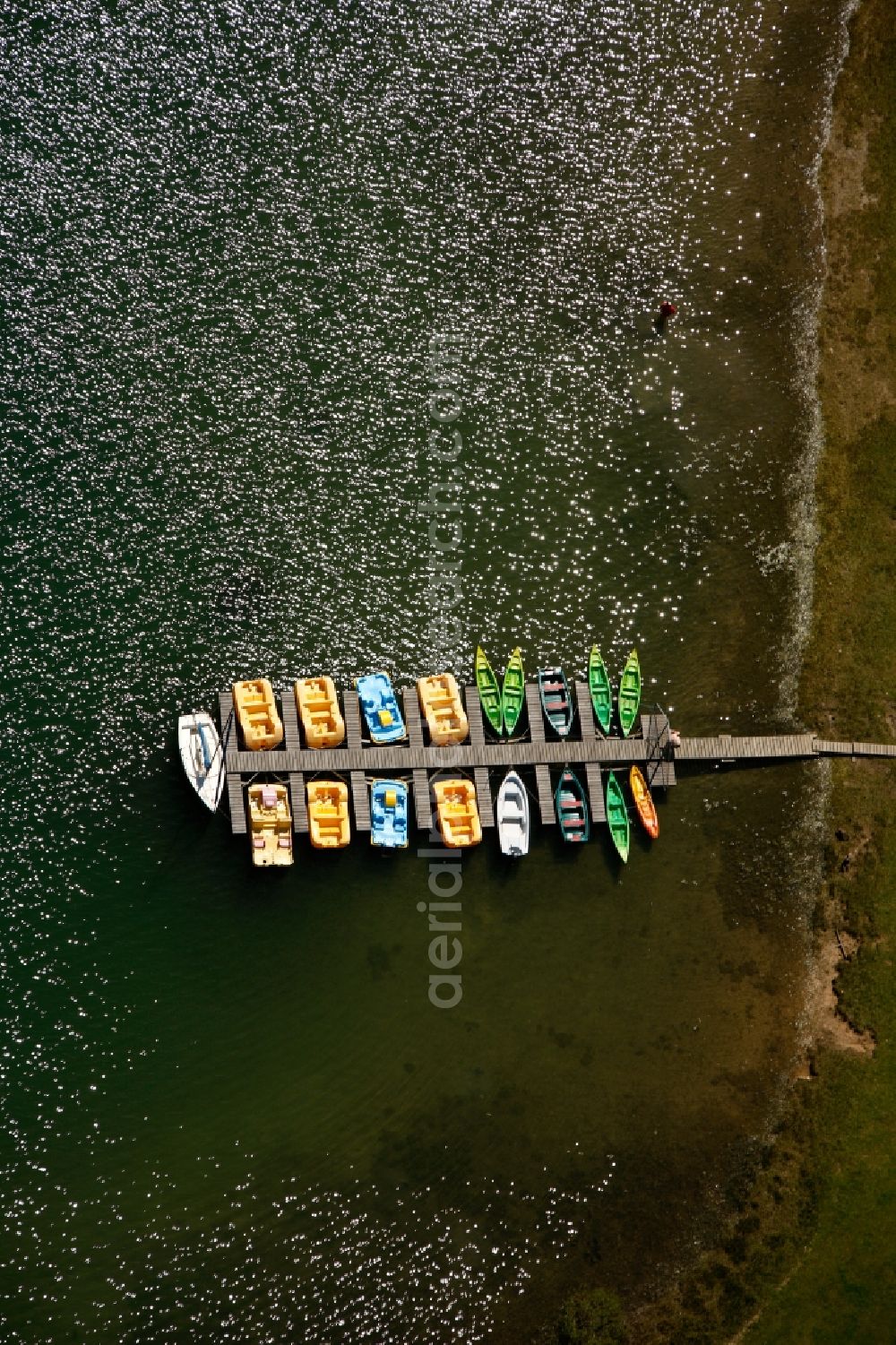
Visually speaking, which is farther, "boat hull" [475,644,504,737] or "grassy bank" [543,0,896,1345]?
"boat hull" [475,644,504,737]

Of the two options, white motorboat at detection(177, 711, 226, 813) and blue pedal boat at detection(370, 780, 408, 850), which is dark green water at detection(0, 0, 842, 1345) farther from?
blue pedal boat at detection(370, 780, 408, 850)

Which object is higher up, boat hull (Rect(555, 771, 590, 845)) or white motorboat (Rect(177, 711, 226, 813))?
white motorboat (Rect(177, 711, 226, 813))

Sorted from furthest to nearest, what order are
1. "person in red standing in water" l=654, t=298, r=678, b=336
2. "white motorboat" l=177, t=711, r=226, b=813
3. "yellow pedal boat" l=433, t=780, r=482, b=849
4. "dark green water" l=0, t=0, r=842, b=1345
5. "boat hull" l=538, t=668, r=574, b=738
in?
"person in red standing in water" l=654, t=298, r=678, b=336
"boat hull" l=538, t=668, r=574, b=738
"yellow pedal boat" l=433, t=780, r=482, b=849
"white motorboat" l=177, t=711, r=226, b=813
"dark green water" l=0, t=0, r=842, b=1345

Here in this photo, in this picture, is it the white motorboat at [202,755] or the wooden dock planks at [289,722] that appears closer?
the white motorboat at [202,755]

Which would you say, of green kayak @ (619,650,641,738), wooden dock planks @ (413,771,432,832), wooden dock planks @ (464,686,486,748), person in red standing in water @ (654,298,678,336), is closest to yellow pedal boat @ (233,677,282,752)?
wooden dock planks @ (413,771,432,832)

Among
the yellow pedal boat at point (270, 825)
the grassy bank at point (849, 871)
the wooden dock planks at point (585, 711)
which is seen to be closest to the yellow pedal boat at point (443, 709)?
the wooden dock planks at point (585, 711)

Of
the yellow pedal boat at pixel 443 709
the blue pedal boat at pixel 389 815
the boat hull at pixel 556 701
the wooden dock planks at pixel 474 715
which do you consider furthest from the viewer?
the boat hull at pixel 556 701

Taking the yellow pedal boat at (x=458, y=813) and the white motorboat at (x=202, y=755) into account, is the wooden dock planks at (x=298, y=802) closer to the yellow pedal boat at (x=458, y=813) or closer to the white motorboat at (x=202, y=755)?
the white motorboat at (x=202, y=755)

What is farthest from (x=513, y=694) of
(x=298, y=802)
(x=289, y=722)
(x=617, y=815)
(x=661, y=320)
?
(x=661, y=320)
